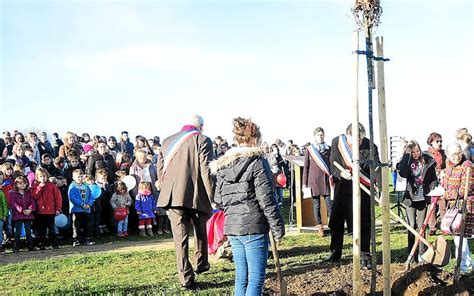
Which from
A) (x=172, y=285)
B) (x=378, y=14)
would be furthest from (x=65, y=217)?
(x=378, y=14)

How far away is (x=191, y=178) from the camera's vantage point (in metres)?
8.08

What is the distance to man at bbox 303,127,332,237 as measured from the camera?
42.0 ft

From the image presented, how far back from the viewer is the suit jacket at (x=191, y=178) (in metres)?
8.01

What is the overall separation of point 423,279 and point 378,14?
335 centimetres

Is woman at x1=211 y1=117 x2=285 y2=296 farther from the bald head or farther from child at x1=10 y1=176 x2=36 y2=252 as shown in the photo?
child at x1=10 y1=176 x2=36 y2=252

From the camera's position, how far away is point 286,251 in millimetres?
10555

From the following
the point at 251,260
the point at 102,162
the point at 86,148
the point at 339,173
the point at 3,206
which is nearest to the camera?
the point at 251,260

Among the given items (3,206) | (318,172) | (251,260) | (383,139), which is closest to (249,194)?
(251,260)

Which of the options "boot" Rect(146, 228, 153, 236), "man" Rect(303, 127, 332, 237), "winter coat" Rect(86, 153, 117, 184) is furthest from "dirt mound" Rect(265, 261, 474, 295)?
"winter coat" Rect(86, 153, 117, 184)

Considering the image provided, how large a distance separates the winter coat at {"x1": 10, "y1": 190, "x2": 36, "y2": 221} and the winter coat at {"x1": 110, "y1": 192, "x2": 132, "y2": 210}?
Result: 6.41 feet

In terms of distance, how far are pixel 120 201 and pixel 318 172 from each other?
14.0ft

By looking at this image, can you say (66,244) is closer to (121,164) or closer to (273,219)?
(121,164)

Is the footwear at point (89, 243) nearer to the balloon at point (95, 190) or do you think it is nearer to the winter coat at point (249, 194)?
the balloon at point (95, 190)

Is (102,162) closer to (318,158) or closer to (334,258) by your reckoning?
(318,158)
